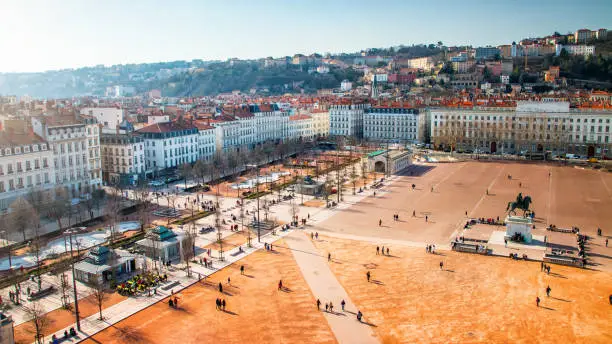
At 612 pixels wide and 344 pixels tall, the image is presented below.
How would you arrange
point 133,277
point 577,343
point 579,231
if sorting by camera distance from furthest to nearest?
1. point 579,231
2. point 133,277
3. point 577,343

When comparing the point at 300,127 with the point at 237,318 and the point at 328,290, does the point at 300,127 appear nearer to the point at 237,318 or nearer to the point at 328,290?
the point at 328,290

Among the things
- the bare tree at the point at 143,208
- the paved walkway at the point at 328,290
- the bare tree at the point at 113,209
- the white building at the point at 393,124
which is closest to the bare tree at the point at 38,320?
the bare tree at the point at 113,209

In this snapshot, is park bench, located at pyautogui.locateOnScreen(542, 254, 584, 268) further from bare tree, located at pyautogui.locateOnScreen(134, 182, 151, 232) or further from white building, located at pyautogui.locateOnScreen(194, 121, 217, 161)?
white building, located at pyautogui.locateOnScreen(194, 121, 217, 161)

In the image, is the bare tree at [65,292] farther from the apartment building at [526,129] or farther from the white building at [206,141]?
the apartment building at [526,129]

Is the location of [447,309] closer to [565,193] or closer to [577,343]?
[577,343]

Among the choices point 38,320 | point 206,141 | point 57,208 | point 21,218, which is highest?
point 206,141

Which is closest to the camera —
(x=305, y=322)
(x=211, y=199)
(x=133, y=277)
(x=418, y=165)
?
(x=305, y=322)

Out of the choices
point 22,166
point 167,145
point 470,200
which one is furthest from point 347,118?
point 22,166

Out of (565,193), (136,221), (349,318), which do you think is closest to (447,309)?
(349,318)
